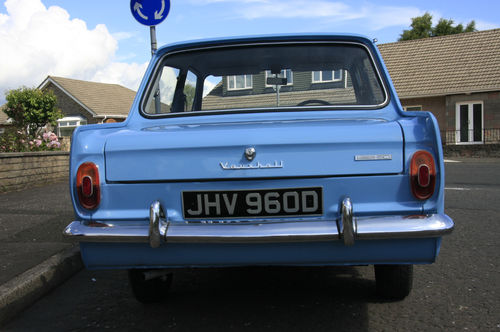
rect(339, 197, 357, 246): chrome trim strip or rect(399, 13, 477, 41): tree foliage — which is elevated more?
rect(399, 13, 477, 41): tree foliage

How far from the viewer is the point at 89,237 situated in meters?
2.79

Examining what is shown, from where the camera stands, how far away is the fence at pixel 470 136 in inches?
1017

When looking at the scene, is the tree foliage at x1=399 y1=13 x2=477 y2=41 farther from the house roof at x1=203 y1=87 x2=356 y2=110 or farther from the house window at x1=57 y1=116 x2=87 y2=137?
the house roof at x1=203 y1=87 x2=356 y2=110

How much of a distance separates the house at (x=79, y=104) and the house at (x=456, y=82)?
2161 cm

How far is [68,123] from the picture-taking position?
4100 centimetres

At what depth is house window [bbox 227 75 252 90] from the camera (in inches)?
150

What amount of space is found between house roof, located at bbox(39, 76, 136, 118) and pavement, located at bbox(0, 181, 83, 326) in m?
33.3

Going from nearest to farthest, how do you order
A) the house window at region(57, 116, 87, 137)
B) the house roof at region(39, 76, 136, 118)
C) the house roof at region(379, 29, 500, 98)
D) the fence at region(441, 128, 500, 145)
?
the fence at region(441, 128, 500, 145) → the house roof at region(379, 29, 500, 98) → the house roof at region(39, 76, 136, 118) → the house window at region(57, 116, 87, 137)

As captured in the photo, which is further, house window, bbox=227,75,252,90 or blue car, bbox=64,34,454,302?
house window, bbox=227,75,252,90

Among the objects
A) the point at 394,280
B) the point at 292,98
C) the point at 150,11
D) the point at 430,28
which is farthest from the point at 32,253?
the point at 430,28

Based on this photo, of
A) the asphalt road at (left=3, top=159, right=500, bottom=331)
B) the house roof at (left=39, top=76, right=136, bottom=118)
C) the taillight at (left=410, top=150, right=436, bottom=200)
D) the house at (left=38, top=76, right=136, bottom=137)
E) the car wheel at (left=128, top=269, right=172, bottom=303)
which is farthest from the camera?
the house roof at (left=39, top=76, right=136, bottom=118)

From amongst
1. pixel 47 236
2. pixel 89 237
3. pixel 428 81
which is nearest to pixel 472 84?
pixel 428 81

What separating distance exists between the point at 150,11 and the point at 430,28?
42595 millimetres

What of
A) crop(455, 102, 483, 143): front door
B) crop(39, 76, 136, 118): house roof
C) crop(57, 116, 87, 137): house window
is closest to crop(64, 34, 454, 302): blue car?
crop(455, 102, 483, 143): front door
